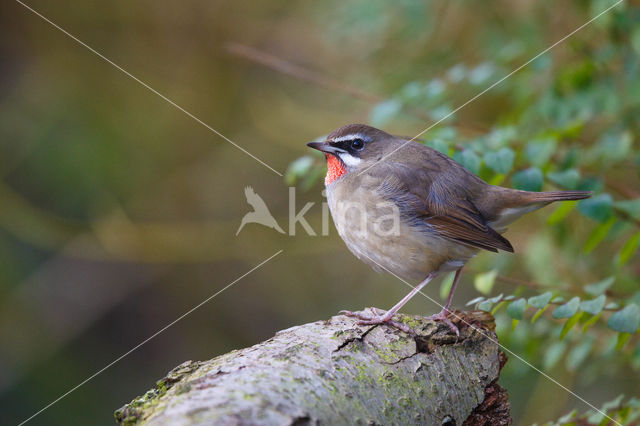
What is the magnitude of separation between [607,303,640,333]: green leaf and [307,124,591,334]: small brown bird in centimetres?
100

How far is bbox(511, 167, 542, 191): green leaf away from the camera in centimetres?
328

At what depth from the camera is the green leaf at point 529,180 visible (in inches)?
129

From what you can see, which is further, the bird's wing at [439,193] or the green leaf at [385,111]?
the bird's wing at [439,193]

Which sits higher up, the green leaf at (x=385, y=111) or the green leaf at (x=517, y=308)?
the green leaf at (x=385, y=111)

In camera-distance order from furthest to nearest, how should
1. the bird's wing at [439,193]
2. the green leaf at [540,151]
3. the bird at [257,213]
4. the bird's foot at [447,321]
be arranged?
the bird at [257,213] → the bird's wing at [439,193] → the green leaf at [540,151] → the bird's foot at [447,321]

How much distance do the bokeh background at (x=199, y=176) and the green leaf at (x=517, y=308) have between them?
5.98ft

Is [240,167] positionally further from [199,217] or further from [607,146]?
[607,146]

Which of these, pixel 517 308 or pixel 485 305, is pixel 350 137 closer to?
pixel 485 305

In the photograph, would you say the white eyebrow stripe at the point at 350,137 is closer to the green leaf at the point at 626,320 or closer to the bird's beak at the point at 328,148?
the bird's beak at the point at 328,148

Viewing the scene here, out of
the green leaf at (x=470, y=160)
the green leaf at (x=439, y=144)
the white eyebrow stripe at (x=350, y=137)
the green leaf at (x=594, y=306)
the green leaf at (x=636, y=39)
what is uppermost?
the green leaf at (x=636, y=39)

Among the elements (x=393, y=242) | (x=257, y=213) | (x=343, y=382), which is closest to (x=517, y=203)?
(x=393, y=242)

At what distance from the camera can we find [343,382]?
233 centimetres

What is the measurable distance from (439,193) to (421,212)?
7.5 inches

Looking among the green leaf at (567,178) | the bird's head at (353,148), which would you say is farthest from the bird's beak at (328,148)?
the green leaf at (567,178)
